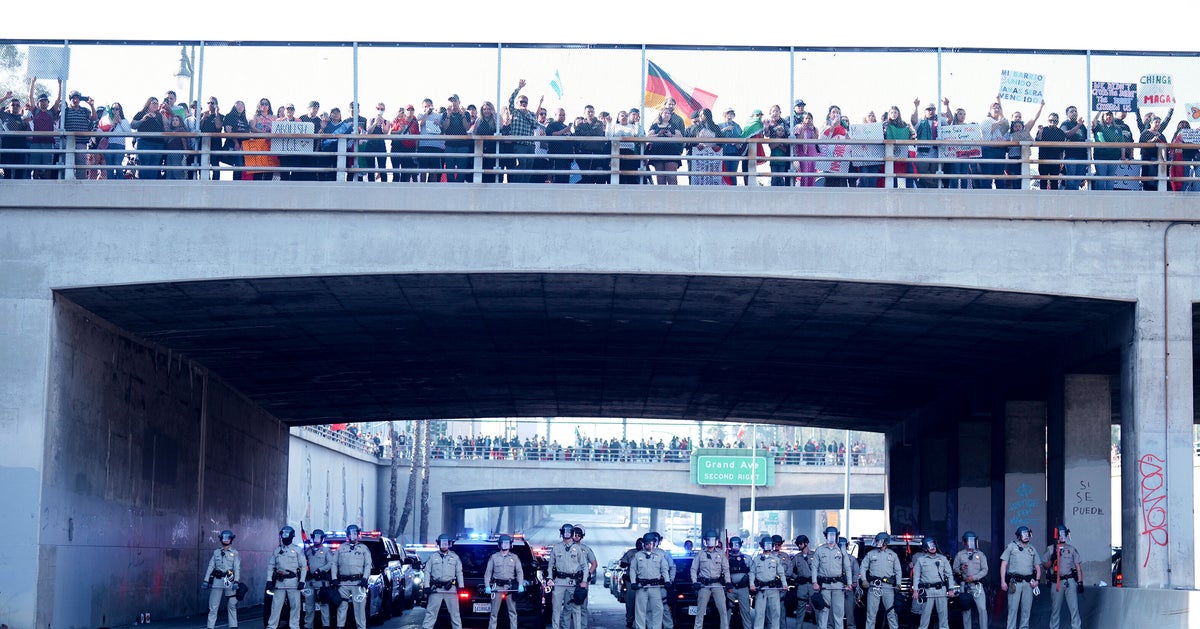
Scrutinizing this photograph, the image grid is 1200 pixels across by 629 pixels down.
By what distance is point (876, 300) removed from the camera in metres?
22.7

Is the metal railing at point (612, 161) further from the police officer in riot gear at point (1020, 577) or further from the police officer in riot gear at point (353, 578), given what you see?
the police officer in riot gear at point (353, 578)

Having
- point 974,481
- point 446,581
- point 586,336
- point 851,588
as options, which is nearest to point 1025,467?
point 974,481

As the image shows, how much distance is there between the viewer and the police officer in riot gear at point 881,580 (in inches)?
930

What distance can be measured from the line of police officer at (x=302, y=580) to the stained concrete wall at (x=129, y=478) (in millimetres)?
2023

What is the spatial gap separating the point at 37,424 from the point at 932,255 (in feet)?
42.7

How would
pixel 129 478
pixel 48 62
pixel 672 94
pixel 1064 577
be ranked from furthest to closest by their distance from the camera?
pixel 129 478
pixel 672 94
pixel 48 62
pixel 1064 577

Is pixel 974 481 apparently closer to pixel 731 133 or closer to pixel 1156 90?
pixel 1156 90

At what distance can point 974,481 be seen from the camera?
114 feet

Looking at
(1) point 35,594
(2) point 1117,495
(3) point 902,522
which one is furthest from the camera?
(2) point 1117,495

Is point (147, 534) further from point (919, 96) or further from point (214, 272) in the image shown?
point (919, 96)

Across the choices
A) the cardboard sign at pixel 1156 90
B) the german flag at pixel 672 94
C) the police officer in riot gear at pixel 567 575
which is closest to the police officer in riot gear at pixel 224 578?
the police officer in riot gear at pixel 567 575

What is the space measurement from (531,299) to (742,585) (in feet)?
20.9

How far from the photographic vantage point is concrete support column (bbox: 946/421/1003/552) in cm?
3450

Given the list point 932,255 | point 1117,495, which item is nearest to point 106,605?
point 932,255
